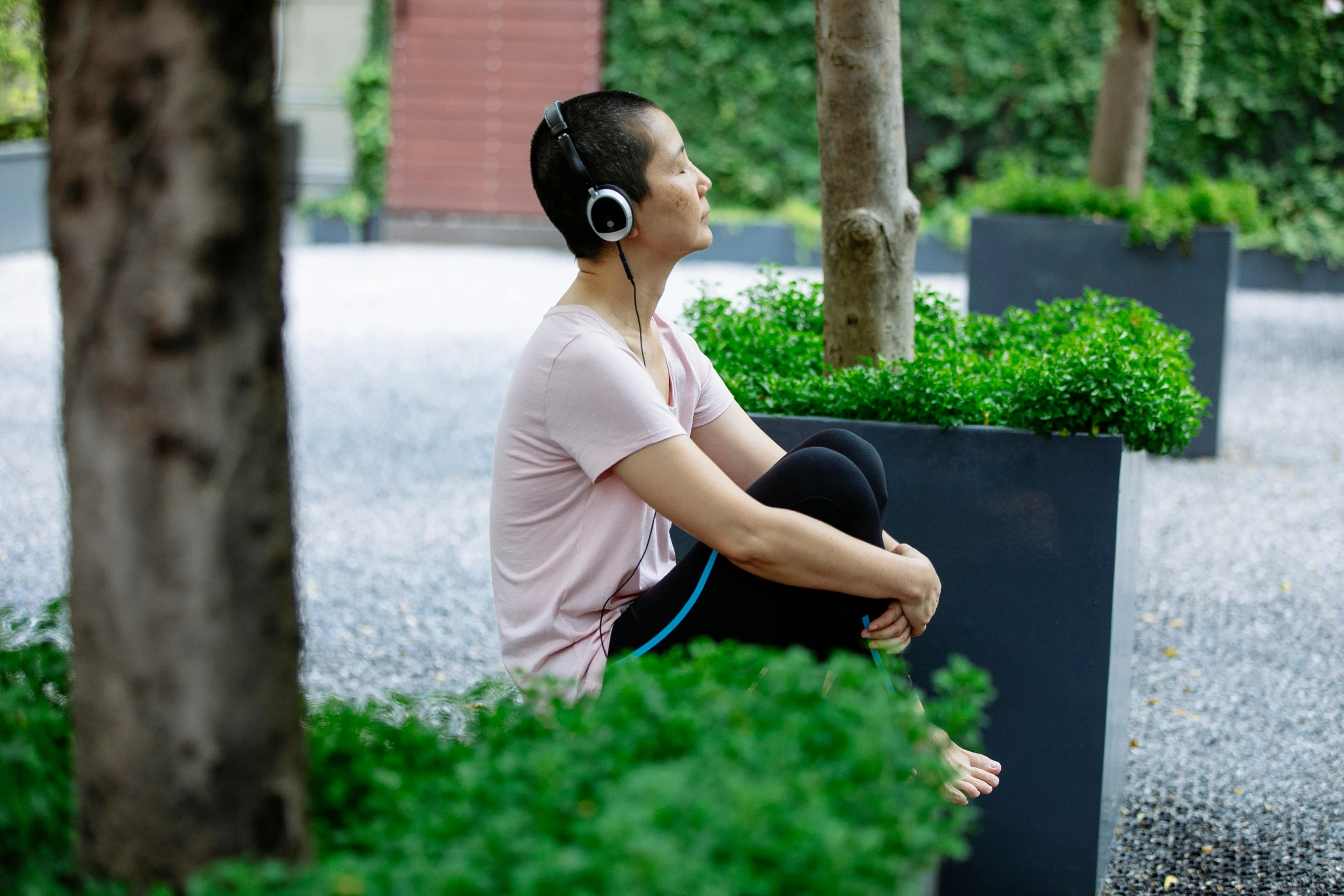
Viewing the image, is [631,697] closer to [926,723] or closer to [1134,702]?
[926,723]

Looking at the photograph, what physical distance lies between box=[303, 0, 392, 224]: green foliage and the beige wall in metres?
0.15

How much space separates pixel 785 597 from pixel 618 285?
0.60 m

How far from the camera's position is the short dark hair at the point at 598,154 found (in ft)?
7.06

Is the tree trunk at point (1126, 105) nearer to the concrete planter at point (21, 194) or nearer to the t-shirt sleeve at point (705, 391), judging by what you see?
the t-shirt sleeve at point (705, 391)

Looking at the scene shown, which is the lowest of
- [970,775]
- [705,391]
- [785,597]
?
[970,775]

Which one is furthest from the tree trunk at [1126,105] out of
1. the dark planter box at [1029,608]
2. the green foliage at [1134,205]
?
the dark planter box at [1029,608]

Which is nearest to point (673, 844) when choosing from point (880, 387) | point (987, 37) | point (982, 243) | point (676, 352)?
point (676, 352)

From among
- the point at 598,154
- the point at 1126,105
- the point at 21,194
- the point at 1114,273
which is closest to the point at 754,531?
the point at 598,154

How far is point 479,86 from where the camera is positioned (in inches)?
517

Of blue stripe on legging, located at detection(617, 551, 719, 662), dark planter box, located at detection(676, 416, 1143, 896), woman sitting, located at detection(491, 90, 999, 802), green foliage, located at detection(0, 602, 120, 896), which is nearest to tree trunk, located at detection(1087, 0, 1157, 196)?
dark planter box, located at detection(676, 416, 1143, 896)

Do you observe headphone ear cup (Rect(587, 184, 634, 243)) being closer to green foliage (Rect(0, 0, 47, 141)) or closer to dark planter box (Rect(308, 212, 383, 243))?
green foliage (Rect(0, 0, 47, 141))

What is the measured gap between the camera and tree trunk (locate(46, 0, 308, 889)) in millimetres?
1125

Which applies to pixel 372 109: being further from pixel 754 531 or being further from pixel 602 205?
pixel 754 531

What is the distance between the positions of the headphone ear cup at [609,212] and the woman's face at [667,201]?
2.0 inches
